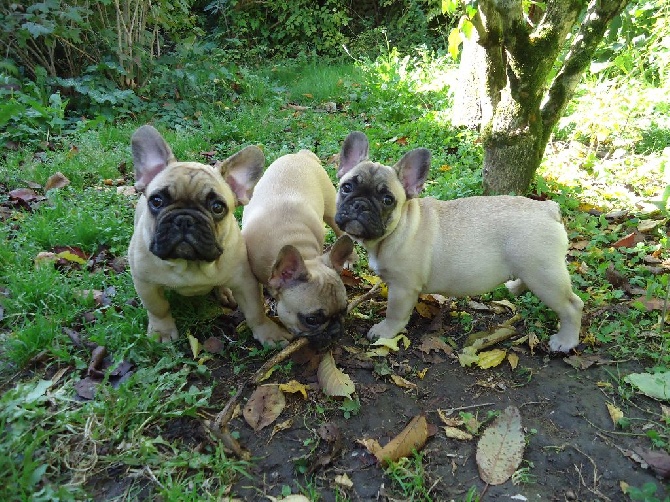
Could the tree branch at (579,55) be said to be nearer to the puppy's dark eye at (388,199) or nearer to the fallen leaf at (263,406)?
the puppy's dark eye at (388,199)

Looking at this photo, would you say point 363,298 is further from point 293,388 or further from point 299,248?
point 293,388

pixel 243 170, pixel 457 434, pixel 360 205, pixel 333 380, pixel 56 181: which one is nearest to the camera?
pixel 457 434

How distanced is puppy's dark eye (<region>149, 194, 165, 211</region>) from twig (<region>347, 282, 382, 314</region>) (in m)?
1.42

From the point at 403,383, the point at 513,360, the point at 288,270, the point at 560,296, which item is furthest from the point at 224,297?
the point at 560,296

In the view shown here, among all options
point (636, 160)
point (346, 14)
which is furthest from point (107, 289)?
point (346, 14)

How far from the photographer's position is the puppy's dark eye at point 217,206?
3250 mm

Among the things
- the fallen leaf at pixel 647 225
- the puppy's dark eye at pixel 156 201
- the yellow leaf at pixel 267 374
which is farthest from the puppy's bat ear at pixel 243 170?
the fallen leaf at pixel 647 225

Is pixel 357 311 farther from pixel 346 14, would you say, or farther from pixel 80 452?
pixel 346 14

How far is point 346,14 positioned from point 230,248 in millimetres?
12988

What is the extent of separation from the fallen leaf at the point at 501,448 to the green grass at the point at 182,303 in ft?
0.73

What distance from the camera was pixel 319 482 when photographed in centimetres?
258

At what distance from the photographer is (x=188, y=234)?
3.03 meters

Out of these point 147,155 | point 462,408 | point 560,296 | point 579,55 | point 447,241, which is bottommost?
point 462,408

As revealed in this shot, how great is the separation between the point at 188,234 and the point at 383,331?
1512 millimetres
